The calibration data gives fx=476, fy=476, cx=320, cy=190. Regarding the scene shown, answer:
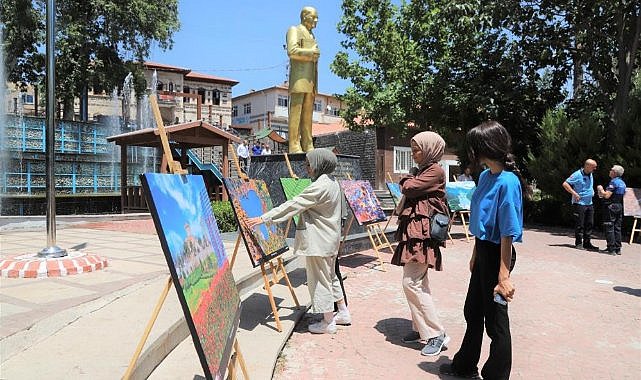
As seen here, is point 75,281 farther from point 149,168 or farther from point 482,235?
point 149,168

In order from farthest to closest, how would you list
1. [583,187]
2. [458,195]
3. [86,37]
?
[86,37]
[458,195]
[583,187]

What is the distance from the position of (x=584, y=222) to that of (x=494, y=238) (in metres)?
8.22

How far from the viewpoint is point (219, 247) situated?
9.02 ft

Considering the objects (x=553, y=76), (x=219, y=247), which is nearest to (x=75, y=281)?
(x=219, y=247)

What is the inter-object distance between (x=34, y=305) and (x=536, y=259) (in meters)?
7.96

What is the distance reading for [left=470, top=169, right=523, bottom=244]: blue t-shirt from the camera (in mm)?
2883

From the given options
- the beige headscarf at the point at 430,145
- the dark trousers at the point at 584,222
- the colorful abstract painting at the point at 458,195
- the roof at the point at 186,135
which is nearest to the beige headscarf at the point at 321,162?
the beige headscarf at the point at 430,145

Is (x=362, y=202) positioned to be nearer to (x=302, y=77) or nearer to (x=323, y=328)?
(x=302, y=77)

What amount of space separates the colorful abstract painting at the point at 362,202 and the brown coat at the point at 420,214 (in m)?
3.14

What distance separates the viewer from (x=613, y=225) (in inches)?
369

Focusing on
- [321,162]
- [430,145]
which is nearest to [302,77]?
[321,162]

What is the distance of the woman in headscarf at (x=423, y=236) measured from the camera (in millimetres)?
3797

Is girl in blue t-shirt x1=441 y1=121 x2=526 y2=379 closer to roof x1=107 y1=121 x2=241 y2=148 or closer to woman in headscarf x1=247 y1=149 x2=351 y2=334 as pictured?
woman in headscarf x1=247 y1=149 x2=351 y2=334

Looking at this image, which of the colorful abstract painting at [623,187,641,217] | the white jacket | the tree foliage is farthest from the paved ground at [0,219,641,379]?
the tree foliage
